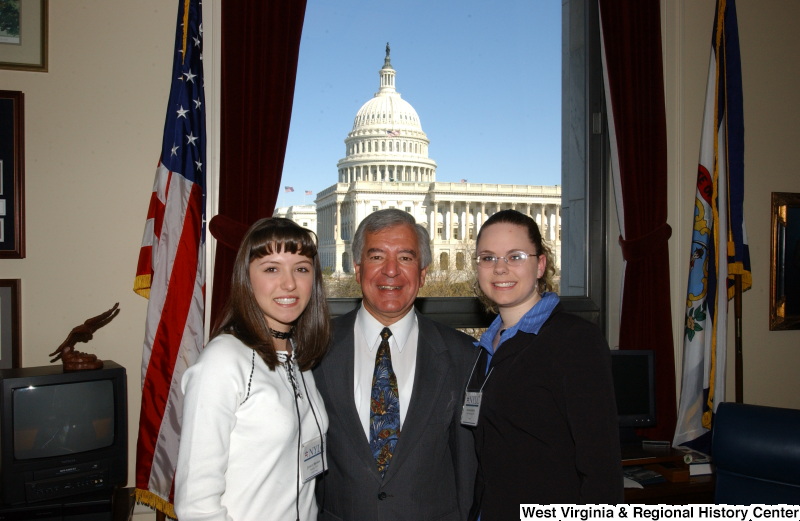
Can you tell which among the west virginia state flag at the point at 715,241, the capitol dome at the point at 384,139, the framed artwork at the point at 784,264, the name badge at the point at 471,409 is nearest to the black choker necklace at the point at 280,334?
the name badge at the point at 471,409

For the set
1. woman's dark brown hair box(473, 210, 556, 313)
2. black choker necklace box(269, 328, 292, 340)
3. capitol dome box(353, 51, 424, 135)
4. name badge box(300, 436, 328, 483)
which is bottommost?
name badge box(300, 436, 328, 483)

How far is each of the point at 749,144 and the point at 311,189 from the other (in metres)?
2.85

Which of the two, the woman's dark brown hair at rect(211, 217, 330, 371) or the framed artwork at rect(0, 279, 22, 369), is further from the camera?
the framed artwork at rect(0, 279, 22, 369)

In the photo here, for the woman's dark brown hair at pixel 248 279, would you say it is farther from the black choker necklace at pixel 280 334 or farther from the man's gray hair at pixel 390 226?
the man's gray hair at pixel 390 226

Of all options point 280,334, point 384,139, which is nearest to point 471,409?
point 280,334

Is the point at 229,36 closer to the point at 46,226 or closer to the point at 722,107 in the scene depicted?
the point at 46,226

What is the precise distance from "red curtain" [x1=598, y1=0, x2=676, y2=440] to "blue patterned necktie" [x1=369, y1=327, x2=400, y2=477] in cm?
214

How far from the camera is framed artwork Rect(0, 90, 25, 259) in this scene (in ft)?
8.88

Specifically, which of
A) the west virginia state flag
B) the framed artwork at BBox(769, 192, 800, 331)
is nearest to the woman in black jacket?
the west virginia state flag

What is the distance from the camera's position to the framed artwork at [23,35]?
2732 mm

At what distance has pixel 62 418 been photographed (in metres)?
2.37

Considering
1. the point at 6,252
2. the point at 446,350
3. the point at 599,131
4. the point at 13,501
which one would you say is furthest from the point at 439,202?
the point at 13,501

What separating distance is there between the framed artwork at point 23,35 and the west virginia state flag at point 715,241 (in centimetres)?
361

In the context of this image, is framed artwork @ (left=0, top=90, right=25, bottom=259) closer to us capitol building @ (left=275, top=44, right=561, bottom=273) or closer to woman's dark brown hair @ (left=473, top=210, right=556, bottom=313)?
us capitol building @ (left=275, top=44, right=561, bottom=273)
